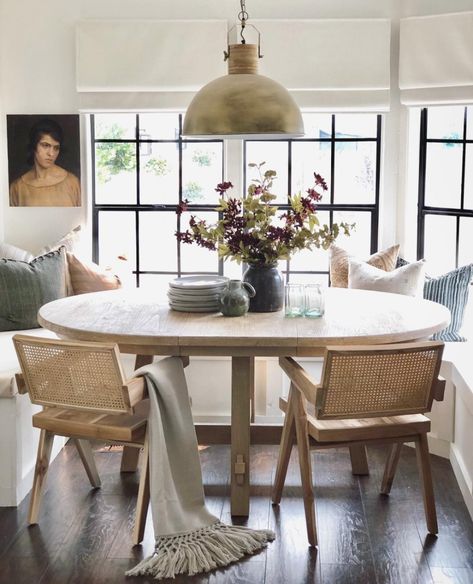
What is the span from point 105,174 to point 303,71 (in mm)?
1427

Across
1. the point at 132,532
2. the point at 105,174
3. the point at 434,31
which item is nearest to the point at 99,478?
the point at 132,532

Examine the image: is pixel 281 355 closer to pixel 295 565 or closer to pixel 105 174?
pixel 295 565

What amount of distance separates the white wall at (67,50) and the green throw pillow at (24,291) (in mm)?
850

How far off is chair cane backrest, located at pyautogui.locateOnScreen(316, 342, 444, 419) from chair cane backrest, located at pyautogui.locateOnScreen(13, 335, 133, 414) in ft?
2.50

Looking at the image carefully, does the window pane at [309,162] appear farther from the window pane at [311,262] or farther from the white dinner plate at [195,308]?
the white dinner plate at [195,308]

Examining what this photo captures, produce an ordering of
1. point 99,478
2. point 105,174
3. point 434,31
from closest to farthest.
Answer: point 99,478, point 434,31, point 105,174

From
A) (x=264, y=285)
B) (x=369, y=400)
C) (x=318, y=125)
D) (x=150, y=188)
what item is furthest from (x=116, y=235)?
(x=369, y=400)

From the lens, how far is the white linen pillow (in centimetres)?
527

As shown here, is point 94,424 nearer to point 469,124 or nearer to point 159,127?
point 159,127

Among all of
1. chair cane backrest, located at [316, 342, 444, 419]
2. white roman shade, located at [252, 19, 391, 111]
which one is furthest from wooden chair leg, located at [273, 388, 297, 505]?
white roman shade, located at [252, 19, 391, 111]

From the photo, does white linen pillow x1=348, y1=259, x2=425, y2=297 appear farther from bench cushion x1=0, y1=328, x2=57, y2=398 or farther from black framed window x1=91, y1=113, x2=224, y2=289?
bench cushion x1=0, y1=328, x2=57, y2=398

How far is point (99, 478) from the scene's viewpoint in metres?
4.49

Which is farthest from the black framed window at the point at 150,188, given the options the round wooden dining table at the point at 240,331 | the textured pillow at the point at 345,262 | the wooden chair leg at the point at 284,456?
the wooden chair leg at the point at 284,456

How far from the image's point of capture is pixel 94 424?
12.3 ft
